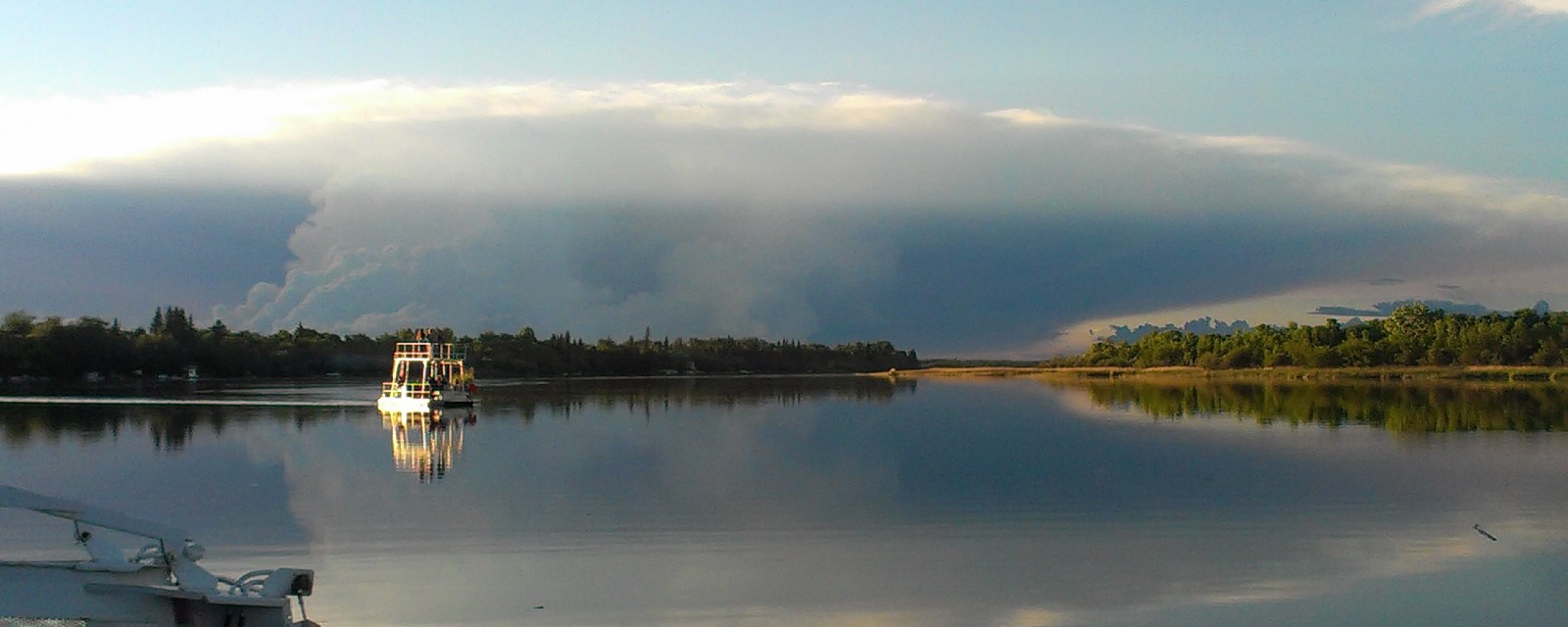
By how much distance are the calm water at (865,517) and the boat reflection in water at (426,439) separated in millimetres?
328

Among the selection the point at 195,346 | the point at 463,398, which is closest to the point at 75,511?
the point at 463,398

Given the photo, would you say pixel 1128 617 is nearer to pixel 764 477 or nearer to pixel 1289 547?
pixel 1289 547

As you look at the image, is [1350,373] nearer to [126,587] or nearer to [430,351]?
[430,351]

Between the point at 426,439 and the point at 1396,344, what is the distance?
305 ft

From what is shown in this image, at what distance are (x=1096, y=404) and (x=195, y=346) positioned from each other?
3665 inches

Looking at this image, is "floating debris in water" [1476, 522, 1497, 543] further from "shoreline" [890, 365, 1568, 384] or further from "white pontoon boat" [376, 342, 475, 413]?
"shoreline" [890, 365, 1568, 384]

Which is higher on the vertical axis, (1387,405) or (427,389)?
(427,389)

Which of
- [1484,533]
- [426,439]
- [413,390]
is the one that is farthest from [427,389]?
[1484,533]

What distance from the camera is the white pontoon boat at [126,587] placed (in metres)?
9.09

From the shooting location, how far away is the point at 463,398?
65062 millimetres

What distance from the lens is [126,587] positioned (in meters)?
9.24

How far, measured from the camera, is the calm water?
46.4ft

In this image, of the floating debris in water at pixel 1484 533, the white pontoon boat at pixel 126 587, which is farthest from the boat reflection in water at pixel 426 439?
the floating debris in water at pixel 1484 533

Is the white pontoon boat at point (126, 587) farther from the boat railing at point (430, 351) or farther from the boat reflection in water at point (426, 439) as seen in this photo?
the boat railing at point (430, 351)
